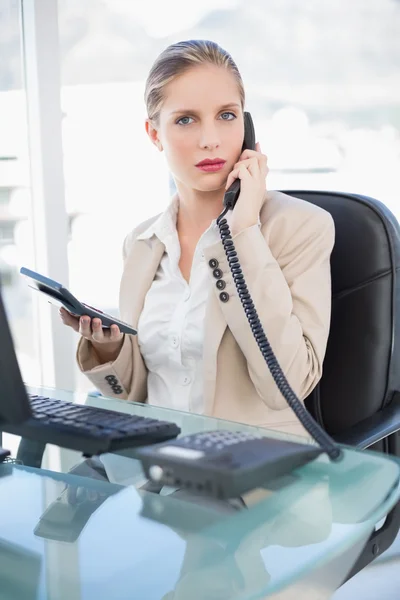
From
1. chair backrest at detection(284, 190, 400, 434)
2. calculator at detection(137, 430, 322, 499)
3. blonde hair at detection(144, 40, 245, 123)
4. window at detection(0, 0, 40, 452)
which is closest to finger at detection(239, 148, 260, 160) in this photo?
blonde hair at detection(144, 40, 245, 123)

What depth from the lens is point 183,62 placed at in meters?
1.54

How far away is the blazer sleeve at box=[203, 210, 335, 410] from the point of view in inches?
55.3

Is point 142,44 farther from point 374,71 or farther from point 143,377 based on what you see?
point 143,377

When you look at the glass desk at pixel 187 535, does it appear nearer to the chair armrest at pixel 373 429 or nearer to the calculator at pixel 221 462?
the calculator at pixel 221 462

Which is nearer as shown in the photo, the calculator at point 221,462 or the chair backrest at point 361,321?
the calculator at point 221,462

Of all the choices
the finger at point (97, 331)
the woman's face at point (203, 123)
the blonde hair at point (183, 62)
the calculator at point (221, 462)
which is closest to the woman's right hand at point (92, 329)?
the finger at point (97, 331)

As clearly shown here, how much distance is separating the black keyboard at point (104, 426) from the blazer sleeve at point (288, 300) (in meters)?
0.49

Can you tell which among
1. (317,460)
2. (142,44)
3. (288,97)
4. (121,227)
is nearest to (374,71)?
(288,97)

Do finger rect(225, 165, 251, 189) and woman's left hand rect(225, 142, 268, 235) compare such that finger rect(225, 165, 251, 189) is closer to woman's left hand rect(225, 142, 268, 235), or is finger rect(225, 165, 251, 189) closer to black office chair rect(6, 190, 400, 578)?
woman's left hand rect(225, 142, 268, 235)

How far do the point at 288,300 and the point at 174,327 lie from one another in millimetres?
273

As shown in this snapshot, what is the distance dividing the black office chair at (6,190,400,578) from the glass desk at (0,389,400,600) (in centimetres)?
57

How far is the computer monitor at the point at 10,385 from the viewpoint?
2.61ft

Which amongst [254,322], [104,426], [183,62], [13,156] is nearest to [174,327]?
[254,322]

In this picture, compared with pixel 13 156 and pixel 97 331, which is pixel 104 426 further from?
pixel 13 156
